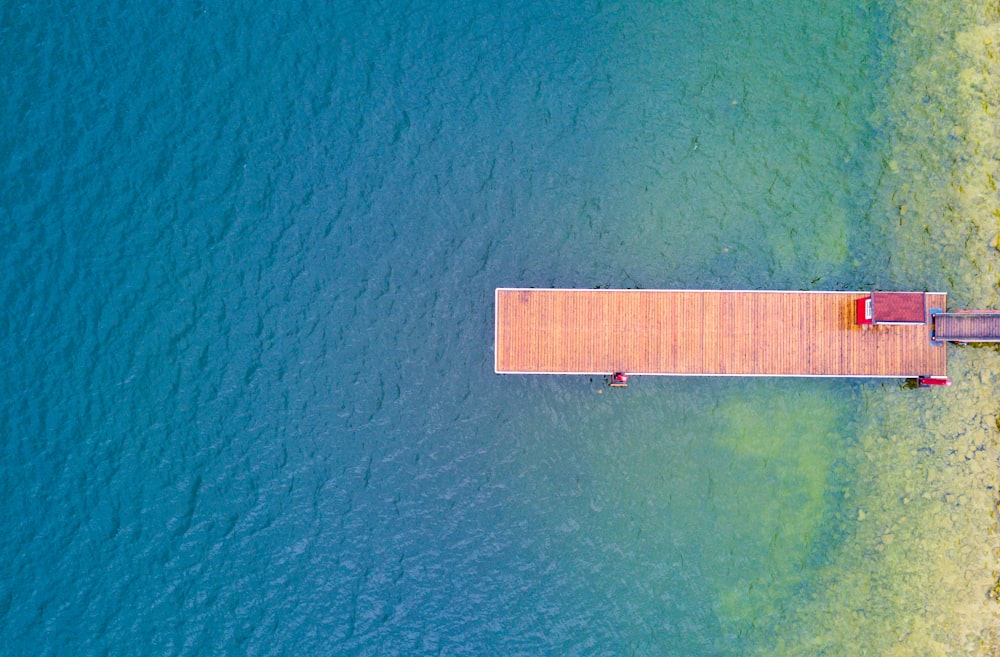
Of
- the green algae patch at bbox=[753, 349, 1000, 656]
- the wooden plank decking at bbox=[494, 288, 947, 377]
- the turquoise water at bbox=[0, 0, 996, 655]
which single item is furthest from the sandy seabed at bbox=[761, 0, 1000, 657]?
the wooden plank decking at bbox=[494, 288, 947, 377]

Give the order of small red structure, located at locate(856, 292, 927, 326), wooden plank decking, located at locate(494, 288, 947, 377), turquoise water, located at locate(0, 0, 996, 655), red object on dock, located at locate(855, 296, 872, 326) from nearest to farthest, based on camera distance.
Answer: small red structure, located at locate(856, 292, 927, 326) < red object on dock, located at locate(855, 296, 872, 326) < wooden plank decking, located at locate(494, 288, 947, 377) < turquoise water, located at locate(0, 0, 996, 655)

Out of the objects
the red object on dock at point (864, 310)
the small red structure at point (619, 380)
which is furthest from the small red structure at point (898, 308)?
the small red structure at point (619, 380)

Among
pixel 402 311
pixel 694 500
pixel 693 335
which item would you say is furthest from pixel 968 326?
pixel 402 311

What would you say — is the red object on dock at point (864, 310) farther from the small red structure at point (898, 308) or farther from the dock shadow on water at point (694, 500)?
the dock shadow on water at point (694, 500)

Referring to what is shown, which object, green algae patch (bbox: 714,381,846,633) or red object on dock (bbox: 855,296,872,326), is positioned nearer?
red object on dock (bbox: 855,296,872,326)

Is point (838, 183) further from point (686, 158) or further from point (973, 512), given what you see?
point (973, 512)

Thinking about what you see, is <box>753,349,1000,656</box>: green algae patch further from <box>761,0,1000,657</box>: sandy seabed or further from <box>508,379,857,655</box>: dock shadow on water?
<box>508,379,857,655</box>: dock shadow on water

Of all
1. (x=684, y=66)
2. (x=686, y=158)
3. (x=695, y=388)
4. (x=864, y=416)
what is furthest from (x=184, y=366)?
(x=864, y=416)
